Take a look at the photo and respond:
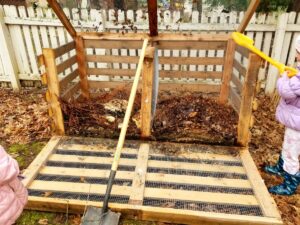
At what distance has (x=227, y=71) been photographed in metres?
4.45

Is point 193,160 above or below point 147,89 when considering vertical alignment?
below

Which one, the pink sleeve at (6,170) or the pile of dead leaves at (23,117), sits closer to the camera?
the pink sleeve at (6,170)

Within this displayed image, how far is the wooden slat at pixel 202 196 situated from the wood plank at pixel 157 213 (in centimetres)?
20

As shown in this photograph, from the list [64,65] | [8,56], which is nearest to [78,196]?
[64,65]

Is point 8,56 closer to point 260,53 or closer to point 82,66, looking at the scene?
point 82,66

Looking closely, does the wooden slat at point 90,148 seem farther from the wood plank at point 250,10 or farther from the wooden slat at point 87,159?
the wood plank at point 250,10

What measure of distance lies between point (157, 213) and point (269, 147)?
2290 millimetres

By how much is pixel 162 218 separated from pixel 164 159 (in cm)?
90

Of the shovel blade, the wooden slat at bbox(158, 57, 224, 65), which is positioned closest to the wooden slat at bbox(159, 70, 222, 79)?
the wooden slat at bbox(158, 57, 224, 65)

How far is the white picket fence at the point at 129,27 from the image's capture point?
211 inches

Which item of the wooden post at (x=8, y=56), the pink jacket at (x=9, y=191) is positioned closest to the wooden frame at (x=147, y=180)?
the pink jacket at (x=9, y=191)

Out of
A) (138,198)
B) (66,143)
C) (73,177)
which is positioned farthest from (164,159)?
(66,143)

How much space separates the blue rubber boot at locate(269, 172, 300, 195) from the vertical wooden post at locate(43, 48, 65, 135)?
2.88 m

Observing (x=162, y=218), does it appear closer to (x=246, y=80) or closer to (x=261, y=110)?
(x=246, y=80)
